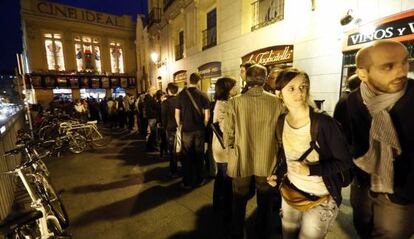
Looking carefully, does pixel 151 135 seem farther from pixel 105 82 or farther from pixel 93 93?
pixel 93 93

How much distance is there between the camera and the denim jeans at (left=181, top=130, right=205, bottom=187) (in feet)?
13.9

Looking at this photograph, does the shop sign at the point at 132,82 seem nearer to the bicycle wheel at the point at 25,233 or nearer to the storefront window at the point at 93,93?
the storefront window at the point at 93,93

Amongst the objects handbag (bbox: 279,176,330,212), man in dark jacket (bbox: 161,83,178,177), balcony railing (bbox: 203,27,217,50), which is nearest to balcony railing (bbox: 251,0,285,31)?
balcony railing (bbox: 203,27,217,50)

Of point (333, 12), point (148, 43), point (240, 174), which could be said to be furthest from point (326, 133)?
point (148, 43)

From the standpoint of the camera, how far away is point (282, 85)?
172cm

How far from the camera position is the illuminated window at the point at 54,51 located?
23344mm

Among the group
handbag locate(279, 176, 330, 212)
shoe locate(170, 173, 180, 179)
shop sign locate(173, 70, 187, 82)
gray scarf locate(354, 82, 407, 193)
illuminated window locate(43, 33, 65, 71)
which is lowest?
shoe locate(170, 173, 180, 179)

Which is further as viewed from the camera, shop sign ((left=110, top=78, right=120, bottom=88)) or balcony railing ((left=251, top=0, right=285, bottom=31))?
shop sign ((left=110, top=78, right=120, bottom=88))

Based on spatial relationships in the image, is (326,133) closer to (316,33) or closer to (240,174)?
(240,174)

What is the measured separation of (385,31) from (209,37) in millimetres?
7606

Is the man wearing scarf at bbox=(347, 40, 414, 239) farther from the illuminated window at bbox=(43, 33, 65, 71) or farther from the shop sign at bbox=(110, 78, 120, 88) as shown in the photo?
the shop sign at bbox=(110, 78, 120, 88)

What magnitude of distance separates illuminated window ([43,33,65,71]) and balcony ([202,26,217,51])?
20312 millimetres

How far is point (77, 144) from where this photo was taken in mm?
7715

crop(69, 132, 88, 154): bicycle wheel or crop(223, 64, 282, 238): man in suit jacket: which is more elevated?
crop(223, 64, 282, 238): man in suit jacket
